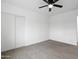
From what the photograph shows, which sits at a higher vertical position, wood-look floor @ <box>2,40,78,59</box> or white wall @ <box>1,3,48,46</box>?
white wall @ <box>1,3,48,46</box>

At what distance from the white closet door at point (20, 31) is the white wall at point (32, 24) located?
0.23 metres

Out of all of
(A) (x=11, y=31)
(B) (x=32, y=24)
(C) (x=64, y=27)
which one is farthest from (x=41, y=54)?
(C) (x=64, y=27)

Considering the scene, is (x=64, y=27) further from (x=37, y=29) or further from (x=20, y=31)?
(x=20, y=31)

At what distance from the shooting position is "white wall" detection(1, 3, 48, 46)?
346 centimetres

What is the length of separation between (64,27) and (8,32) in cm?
420

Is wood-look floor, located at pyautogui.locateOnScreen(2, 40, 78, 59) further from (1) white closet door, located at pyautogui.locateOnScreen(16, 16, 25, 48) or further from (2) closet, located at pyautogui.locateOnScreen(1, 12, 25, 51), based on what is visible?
(1) white closet door, located at pyautogui.locateOnScreen(16, 16, 25, 48)

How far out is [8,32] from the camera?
329 centimetres

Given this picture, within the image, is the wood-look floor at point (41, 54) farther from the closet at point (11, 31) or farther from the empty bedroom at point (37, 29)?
the closet at point (11, 31)

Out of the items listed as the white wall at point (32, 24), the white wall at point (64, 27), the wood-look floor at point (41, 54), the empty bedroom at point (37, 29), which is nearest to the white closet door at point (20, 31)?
the empty bedroom at point (37, 29)

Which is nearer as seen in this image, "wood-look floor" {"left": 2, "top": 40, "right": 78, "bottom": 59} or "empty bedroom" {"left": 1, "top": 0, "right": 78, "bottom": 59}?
"wood-look floor" {"left": 2, "top": 40, "right": 78, "bottom": 59}

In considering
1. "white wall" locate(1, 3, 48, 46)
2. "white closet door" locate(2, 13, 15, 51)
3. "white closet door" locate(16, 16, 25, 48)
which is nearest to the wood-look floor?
"white closet door" locate(2, 13, 15, 51)

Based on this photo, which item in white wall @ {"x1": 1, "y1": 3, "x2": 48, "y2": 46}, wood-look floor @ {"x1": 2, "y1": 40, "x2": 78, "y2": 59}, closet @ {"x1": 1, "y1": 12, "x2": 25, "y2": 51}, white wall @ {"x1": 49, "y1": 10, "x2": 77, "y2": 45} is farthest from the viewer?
white wall @ {"x1": 49, "y1": 10, "x2": 77, "y2": 45}

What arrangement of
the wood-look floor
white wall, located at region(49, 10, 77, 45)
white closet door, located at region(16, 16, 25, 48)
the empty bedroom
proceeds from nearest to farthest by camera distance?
1. the wood-look floor
2. the empty bedroom
3. white closet door, located at region(16, 16, 25, 48)
4. white wall, located at region(49, 10, 77, 45)

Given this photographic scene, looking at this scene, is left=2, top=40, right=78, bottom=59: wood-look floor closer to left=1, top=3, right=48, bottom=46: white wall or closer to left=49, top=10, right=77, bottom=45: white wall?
left=1, top=3, right=48, bottom=46: white wall
